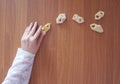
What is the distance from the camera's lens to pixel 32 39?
2.56 ft

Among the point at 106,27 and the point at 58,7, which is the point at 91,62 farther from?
the point at 58,7

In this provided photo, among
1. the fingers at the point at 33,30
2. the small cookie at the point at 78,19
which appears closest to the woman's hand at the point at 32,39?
the fingers at the point at 33,30

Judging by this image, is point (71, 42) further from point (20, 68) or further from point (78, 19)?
point (20, 68)

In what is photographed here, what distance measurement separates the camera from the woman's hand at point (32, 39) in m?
0.78

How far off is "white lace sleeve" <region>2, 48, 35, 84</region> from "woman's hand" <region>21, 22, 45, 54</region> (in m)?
0.02

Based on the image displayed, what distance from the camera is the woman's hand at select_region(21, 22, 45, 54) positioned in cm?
78

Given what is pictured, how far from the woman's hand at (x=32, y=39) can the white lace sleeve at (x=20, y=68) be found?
21mm

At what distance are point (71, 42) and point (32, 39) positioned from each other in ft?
0.48

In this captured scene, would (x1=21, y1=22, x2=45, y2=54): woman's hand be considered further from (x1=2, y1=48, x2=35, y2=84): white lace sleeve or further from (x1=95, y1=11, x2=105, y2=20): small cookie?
(x1=95, y1=11, x2=105, y2=20): small cookie

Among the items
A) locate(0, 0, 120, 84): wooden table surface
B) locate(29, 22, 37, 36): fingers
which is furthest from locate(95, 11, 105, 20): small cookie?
locate(29, 22, 37, 36): fingers

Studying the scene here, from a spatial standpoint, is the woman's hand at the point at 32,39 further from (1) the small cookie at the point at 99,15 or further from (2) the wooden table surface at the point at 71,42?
(1) the small cookie at the point at 99,15

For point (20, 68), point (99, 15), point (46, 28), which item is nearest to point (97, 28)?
point (99, 15)

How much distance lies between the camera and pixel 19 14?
840 millimetres

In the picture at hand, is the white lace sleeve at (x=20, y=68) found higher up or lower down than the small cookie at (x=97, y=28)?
lower down
